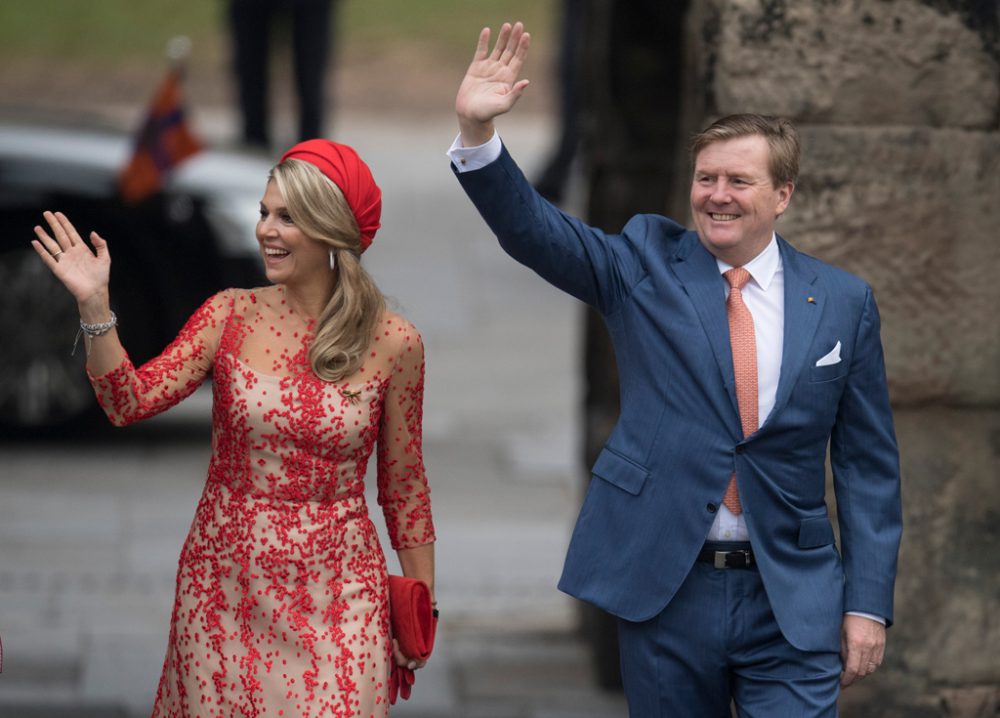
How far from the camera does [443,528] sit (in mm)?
8883

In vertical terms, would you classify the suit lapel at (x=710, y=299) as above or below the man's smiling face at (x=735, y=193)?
below

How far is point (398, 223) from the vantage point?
16109mm

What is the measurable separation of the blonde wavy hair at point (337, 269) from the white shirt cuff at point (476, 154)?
11.0 inches

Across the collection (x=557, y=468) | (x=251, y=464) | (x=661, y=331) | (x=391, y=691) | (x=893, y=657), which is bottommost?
(x=557, y=468)

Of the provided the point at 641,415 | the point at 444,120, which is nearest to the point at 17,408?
the point at 641,415

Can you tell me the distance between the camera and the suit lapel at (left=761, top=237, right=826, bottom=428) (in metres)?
3.92

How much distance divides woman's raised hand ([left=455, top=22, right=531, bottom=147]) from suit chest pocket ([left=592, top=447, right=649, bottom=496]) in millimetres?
730

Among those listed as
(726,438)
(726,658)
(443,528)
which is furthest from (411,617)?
(443,528)

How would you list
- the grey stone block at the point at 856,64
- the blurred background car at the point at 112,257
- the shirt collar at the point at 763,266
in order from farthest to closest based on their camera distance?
the blurred background car at the point at 112,257, the grey stone block at the point at 856,64, the shirt collar at the point at 763,266

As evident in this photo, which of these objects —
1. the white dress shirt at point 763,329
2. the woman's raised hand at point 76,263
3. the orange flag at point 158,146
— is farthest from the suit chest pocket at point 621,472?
the orange flag at point 158,146

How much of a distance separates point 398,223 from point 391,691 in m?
12.0

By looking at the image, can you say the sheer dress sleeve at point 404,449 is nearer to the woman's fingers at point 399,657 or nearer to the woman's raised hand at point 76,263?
the woman's fingers at point 399,657

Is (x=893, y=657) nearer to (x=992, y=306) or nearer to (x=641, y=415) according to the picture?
(x=992, y=306)

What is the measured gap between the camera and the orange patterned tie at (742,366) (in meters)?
3.95
